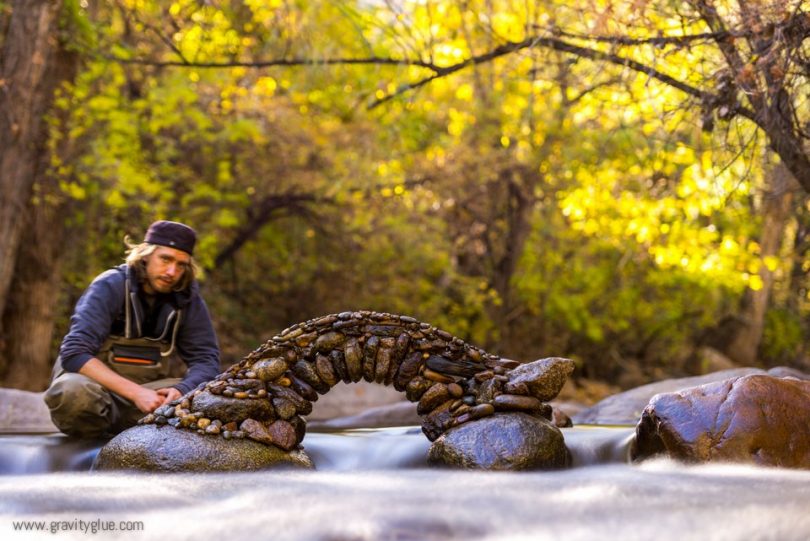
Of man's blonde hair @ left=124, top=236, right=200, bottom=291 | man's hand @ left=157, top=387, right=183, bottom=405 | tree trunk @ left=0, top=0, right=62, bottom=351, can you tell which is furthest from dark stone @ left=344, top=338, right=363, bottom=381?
tree trunk @ left=0, top=0, right=62, bottom=351

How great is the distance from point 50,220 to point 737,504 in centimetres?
981

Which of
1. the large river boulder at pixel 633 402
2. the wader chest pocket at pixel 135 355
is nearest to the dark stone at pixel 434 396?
the wader chest pocket at pixel 135 355

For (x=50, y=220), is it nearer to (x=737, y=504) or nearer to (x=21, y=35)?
(x=21, y=35)

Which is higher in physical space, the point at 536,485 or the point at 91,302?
the point at 91,302

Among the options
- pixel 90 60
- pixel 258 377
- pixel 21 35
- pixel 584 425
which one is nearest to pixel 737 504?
pixel 258 377

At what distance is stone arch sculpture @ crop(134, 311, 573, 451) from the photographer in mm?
5336

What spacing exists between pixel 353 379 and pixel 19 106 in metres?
6.19

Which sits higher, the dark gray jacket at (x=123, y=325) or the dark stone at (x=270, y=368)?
the dark gray jacket at (x=123, y=325)

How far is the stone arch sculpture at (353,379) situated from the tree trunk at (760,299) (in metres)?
8.52

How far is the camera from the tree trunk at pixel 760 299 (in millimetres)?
15188

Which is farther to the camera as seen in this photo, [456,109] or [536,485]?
[456,109]

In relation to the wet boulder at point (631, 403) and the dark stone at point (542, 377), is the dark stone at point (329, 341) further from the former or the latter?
the wet boulder at point (631, 403)

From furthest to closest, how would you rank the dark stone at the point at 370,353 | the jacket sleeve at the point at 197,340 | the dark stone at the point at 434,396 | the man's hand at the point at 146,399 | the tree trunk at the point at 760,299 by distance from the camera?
the tree trunk at the point at 760,299 → the jacket sleeve at the point at 197,340 → the man's hand at the point at 146,399 → the dark stone at the point at 434,396 → the dark stone at the point at 370,353

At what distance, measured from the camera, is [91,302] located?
20.4ft
